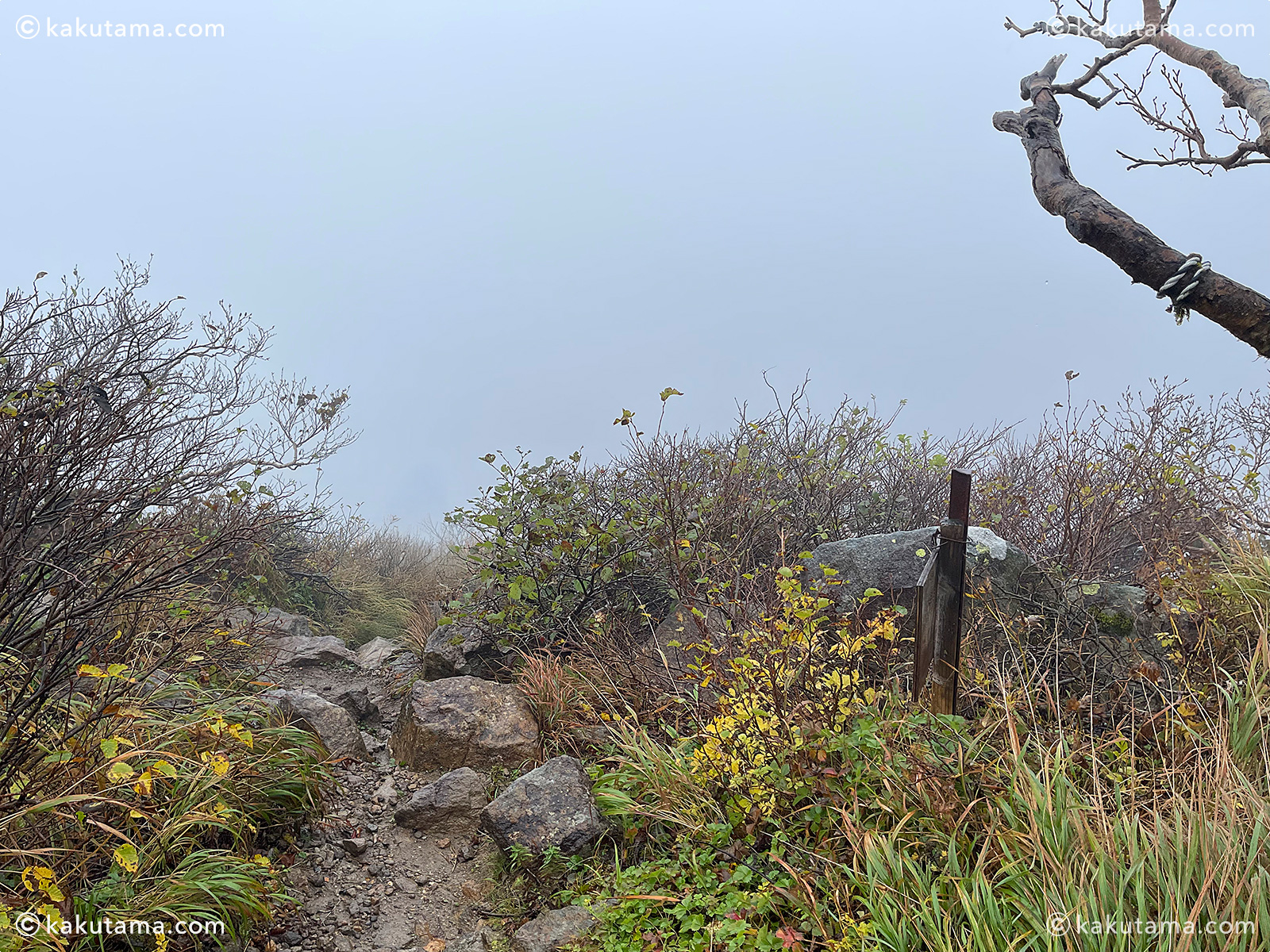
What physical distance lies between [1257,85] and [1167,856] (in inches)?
143

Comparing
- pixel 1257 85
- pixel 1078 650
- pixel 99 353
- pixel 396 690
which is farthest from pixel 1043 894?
pixel 99 353

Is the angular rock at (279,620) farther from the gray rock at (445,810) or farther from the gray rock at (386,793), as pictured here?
the gray rock at (445,810)

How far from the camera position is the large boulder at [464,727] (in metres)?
5.24

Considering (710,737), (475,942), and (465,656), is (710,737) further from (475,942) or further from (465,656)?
(465,656)

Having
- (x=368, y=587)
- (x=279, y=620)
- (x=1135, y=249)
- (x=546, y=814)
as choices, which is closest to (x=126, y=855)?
(x=546, y=814)

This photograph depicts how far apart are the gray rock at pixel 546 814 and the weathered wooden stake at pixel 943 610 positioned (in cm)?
190

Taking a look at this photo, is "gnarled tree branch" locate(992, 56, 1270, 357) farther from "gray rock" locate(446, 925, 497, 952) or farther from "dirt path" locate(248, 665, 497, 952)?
"dirt path" locate(248, 665, 497, 952)

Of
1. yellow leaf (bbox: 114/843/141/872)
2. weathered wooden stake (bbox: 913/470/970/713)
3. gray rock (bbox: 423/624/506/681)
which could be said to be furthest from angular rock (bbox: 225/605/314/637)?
weathered wooden stake (bbox: 913/470/970/713)

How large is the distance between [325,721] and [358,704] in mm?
1162

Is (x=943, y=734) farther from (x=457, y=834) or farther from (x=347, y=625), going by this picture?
(x=347, y=625)

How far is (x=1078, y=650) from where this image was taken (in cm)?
423

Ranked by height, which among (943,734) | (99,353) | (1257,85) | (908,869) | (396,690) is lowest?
(908,869)

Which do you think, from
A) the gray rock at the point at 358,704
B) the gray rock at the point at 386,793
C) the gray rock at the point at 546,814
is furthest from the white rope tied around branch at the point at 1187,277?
the gray rock at the point at 358,704

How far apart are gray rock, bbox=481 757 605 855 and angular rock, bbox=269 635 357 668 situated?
4123 mm
